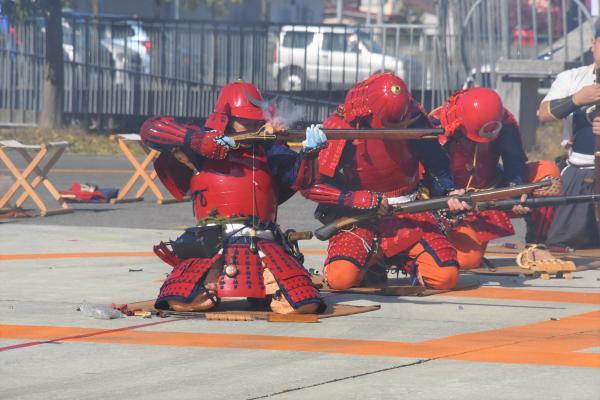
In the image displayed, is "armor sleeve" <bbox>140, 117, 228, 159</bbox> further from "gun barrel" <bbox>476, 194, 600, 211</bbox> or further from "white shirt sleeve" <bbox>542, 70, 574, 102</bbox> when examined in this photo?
"white shirt sleeve" <bbox>542, 70, 574, 102</bbox>

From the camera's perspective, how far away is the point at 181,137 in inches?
340

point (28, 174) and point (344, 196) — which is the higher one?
point (344, 196)

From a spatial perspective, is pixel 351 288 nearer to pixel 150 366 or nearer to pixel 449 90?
pixel 150 366

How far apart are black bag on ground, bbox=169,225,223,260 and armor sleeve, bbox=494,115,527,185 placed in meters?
3.09

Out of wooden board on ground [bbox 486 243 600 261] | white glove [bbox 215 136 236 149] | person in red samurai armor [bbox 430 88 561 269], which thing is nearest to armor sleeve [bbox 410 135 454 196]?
person in red samurai armor [bbox 430 88 561 269]

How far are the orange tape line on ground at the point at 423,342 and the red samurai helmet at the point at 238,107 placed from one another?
1.56m

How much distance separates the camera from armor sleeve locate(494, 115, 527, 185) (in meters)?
10.8

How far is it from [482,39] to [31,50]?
34.5 feet

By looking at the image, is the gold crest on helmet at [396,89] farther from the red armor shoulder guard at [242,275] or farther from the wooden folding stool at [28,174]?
the wooden folding stool at [28,174]

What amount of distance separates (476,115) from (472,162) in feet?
1.58

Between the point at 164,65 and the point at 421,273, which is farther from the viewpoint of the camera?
the point at 164,65

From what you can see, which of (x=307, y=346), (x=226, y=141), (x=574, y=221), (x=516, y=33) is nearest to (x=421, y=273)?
(x=226, y=141)

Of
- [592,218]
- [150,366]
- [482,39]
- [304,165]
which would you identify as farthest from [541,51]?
[150,366]

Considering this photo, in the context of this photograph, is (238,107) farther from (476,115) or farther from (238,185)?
(476,115)
